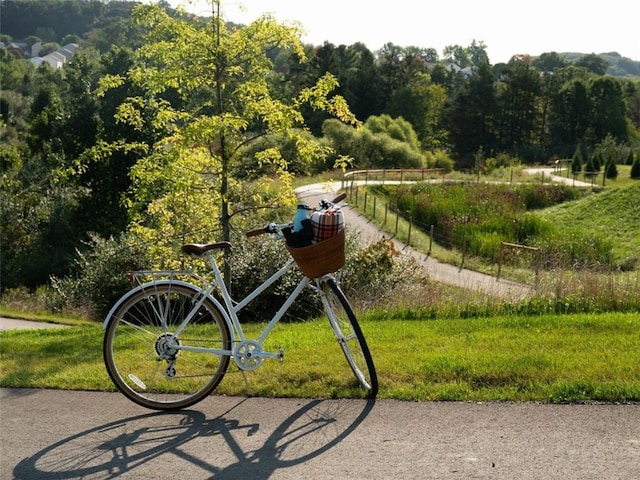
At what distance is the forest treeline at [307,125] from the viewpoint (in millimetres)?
26531

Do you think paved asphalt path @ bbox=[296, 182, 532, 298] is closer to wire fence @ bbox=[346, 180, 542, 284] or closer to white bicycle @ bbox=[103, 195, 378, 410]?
wire fence @ bbox=[346, 180, 542, 284]

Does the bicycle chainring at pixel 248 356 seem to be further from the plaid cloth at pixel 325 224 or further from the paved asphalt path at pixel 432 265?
the paved asphalt path at pixel 432 265

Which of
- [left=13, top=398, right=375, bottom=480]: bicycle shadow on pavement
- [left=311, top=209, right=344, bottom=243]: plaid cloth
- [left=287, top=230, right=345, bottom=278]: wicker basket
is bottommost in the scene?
[left=13, top=398, right=375, bottom=480]: bicycle shadow on pavement

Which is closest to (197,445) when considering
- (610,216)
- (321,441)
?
(321,441)

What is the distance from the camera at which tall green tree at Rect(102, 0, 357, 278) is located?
33.0 ft

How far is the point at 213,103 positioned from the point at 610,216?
2603 centimetres

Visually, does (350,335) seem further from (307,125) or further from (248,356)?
(307,125)

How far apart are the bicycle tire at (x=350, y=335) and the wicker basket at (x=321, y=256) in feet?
0.41

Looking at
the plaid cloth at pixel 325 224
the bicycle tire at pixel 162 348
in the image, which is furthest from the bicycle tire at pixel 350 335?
the bicycle tire at pixel 162 348

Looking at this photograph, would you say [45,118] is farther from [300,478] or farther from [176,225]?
[300,478]

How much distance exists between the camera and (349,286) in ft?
47.1

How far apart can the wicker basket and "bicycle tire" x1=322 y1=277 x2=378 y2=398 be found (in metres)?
0.13

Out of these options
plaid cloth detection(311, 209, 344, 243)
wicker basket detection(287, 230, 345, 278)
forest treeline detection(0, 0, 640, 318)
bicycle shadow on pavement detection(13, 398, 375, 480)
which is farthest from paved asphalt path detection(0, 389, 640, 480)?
forest treeline detection(0, 0, 640, 318)

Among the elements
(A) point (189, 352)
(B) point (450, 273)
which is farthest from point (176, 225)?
(B) point (450, 273)
